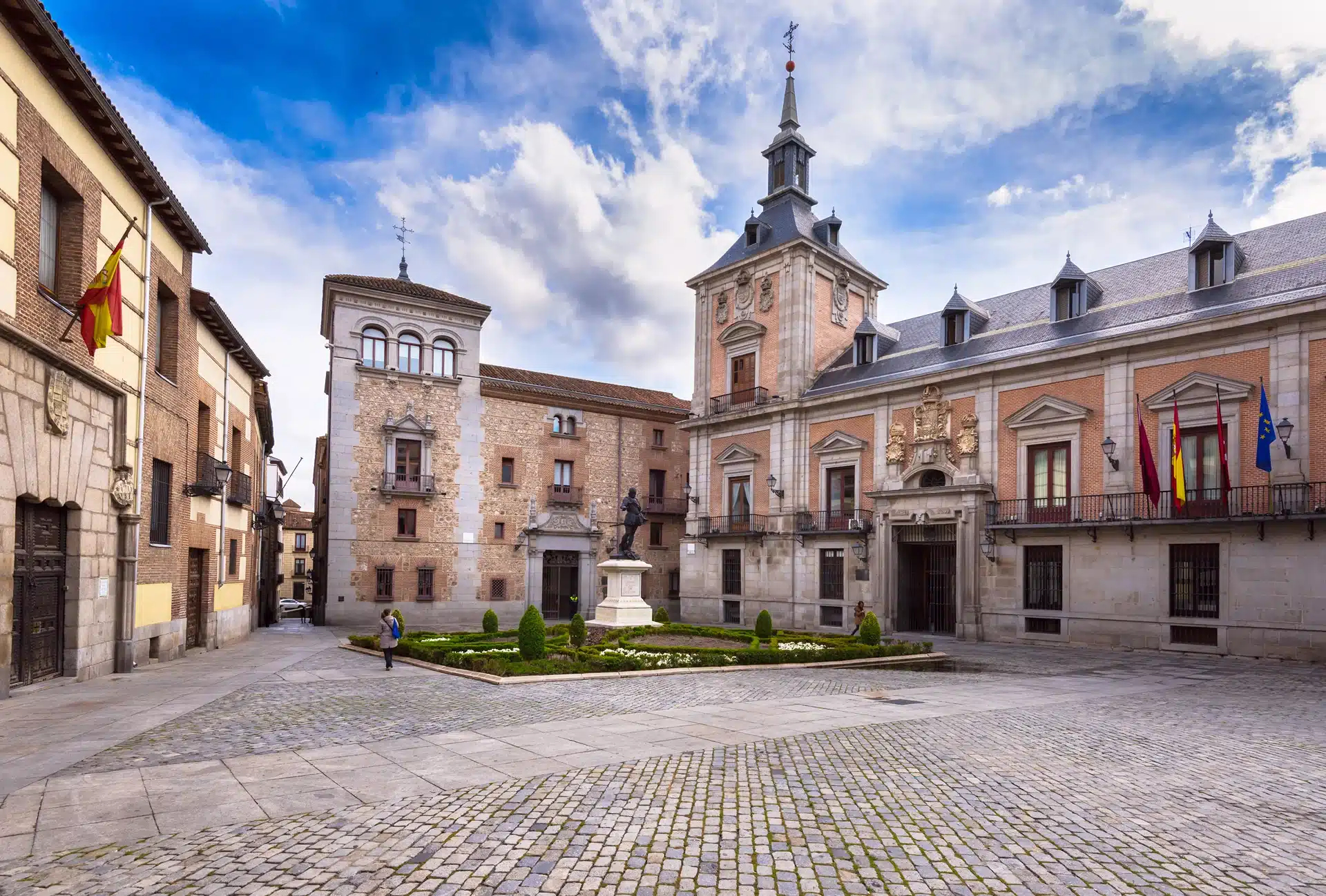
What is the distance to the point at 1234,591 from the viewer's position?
22031 mm

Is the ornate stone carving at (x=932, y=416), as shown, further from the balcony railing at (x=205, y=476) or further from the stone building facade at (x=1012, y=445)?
the balcony railing at (x=205, y=476)

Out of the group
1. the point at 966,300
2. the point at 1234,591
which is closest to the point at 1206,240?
the point at 966,300

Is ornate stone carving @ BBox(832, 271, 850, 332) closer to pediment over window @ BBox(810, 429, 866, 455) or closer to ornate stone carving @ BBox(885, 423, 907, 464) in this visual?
pediment over window @ BBox(810, 429, 866, 455)

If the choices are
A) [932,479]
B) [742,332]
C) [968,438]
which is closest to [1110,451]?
[968,438]

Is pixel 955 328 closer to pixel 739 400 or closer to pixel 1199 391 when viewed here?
pixel 739 400

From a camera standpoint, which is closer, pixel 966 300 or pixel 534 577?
pixel 966 300

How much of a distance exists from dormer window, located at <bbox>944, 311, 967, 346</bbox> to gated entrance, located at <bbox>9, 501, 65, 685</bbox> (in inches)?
1144

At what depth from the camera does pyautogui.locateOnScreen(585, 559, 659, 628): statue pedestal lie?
26125mm

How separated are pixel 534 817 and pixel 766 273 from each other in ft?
109

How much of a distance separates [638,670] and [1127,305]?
2132cm

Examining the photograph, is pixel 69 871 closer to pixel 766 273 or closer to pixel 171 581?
pixel 171 581

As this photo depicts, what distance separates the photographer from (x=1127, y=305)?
2739 centimetres

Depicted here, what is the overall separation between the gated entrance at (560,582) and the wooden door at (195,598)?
757 inches

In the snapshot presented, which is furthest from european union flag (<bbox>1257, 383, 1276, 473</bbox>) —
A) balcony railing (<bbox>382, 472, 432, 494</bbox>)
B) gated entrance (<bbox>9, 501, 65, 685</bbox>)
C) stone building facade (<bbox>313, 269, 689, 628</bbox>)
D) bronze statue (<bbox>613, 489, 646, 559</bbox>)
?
balcony railing (<bbox>382, 472, 432, 494</bbox>)
